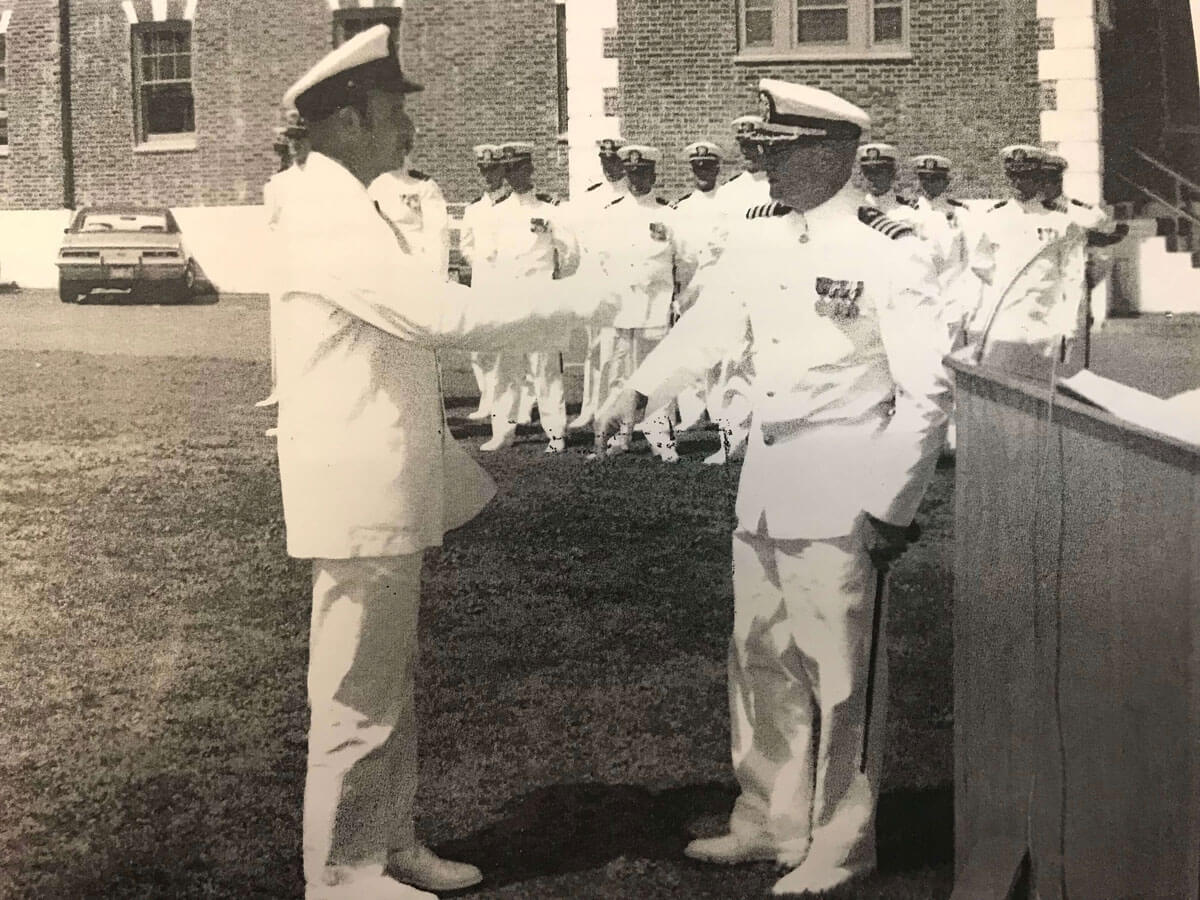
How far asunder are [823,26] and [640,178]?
0.56m

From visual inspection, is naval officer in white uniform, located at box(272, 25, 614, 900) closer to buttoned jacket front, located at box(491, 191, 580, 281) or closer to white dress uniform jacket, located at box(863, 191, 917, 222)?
buttoned jacket front, located at box(491, 191, 580, 281)

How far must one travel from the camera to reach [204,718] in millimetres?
2756

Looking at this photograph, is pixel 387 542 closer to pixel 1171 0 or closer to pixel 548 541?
pixel 548 541

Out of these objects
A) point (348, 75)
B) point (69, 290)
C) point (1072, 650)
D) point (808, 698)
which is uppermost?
point (348, 75)

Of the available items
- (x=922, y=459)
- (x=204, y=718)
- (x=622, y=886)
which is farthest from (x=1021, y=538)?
(x=204, y=718)

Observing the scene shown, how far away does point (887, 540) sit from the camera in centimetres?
241

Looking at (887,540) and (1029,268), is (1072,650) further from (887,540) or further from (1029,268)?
(1029,268)

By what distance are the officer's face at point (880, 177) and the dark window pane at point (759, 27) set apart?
1.27 ft

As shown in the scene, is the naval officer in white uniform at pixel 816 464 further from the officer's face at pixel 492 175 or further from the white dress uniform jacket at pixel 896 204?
the officer's face at pixel 492 175

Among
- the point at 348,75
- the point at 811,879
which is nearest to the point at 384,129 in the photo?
the point at 348,75

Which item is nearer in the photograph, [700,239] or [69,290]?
[700,239]

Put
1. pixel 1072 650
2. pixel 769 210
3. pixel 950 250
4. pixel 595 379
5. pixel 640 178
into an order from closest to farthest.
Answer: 1. pixel 1072 650
2. pixel 769 210
3. pixel 950 250
4. pixel 640 178
5. pixel 595 379

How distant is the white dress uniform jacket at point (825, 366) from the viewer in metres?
2.42

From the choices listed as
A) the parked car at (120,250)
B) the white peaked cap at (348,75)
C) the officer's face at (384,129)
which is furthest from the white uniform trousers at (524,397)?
the parked car at (120,250)
